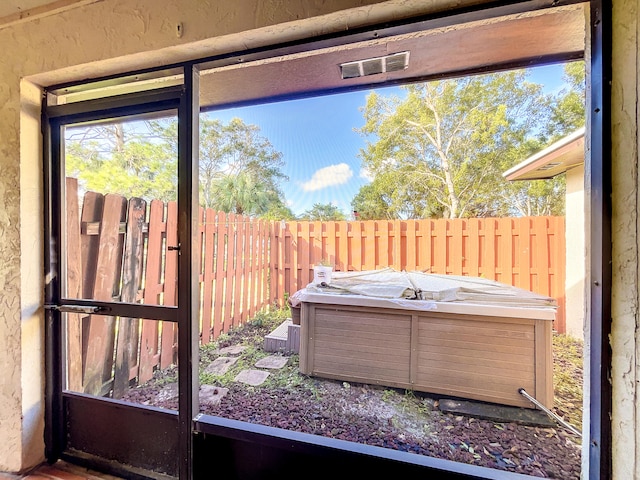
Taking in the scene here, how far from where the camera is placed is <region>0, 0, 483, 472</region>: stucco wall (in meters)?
1.02

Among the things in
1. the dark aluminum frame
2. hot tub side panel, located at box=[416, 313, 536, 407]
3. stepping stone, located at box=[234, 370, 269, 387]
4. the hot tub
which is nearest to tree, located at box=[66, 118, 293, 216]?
the dark aluminum frame

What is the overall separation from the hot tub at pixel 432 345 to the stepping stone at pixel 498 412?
44mm

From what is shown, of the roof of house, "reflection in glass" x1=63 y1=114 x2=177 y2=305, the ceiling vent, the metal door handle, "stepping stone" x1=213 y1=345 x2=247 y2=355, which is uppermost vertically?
the ceiling vent

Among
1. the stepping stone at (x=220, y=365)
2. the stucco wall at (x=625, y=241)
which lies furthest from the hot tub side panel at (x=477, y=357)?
the stepping stone at (x=220, y=365)

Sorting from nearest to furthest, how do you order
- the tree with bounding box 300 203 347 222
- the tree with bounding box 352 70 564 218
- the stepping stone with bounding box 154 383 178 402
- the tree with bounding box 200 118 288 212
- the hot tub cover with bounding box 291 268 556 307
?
the stepping stone with bounding box 154 383 178 402 < the hot tub cover with bounding box 291 268 556 307 < the tree with bounding box 352 70 564 218 < the tree with bounding box 200 118 288 212 < the tree with bounding box 300 203 347 222

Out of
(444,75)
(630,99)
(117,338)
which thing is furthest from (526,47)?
(117,338)

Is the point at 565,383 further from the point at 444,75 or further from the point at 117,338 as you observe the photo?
the point at 117,338

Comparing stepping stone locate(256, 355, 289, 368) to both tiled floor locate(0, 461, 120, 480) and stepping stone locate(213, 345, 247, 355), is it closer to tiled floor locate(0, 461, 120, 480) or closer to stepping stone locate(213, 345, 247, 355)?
stepping stone locate(213, 345, 247, 355)

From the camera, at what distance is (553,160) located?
2.54 metres

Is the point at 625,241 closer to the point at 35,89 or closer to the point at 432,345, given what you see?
the point at 432,345

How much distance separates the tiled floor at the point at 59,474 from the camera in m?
1.23

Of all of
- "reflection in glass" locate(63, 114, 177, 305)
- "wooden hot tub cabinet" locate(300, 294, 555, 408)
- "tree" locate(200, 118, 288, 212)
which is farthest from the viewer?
"tree" locate(200, 118, 288, 212)

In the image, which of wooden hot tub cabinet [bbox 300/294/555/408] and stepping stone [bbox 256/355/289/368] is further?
stepping stone [bbox 256/355/289/368]

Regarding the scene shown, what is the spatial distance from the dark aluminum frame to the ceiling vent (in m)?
0.38
